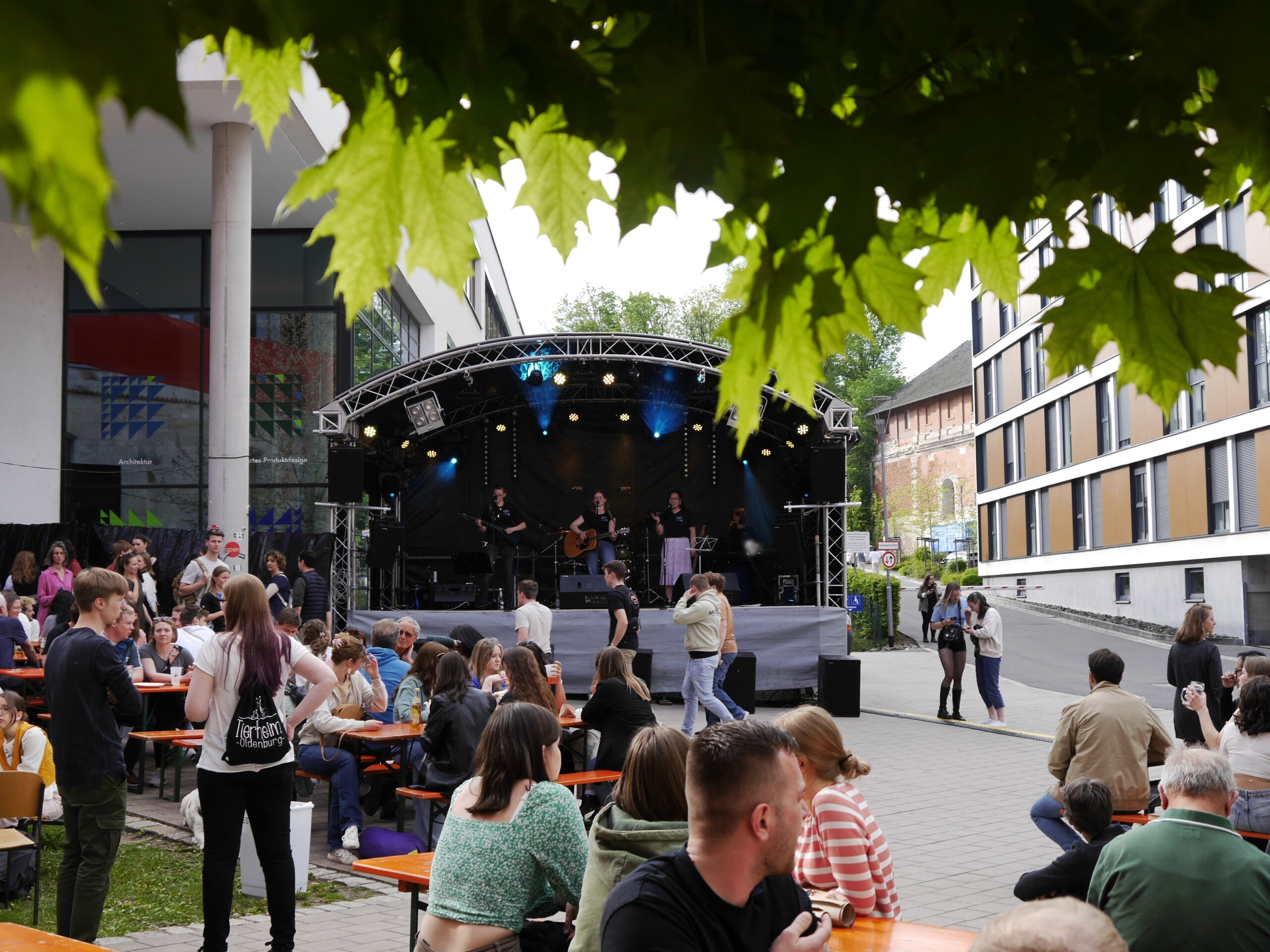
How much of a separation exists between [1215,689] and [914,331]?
26.8 feet

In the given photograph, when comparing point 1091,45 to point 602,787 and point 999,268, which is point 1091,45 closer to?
point 999,268

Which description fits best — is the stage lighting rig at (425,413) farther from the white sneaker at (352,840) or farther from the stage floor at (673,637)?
the white sneaker at (352,840)

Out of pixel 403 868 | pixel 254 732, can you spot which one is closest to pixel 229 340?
pixel 254 732

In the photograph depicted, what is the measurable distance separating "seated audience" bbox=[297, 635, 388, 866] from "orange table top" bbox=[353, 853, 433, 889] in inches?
104

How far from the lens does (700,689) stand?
11.8 meters

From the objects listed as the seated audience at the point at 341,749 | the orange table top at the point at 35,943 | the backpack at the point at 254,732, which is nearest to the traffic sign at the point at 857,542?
the seated audience at the point at 341,749

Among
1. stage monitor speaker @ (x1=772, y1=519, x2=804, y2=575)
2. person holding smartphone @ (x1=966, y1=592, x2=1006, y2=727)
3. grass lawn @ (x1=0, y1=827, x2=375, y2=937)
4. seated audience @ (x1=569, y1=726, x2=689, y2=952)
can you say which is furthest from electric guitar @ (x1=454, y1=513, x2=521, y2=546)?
seated audience @ (x1=569, y1=726, x2=689, y2=952)

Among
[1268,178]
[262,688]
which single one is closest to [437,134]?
[1268,178]

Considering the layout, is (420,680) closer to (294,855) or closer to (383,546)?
(294,855)

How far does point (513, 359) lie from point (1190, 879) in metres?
14.1

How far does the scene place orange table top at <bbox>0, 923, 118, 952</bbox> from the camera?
3469 mm

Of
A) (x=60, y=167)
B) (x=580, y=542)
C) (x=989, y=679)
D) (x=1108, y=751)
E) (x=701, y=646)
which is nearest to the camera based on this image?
(x=60, y=167)

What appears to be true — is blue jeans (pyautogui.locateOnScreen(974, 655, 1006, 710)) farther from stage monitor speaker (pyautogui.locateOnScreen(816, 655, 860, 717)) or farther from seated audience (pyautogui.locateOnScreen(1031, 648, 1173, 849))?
seated audience (pyautogui.locateOnScreen(1031, 648, 1173, 849))

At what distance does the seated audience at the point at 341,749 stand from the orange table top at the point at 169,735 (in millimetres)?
949
